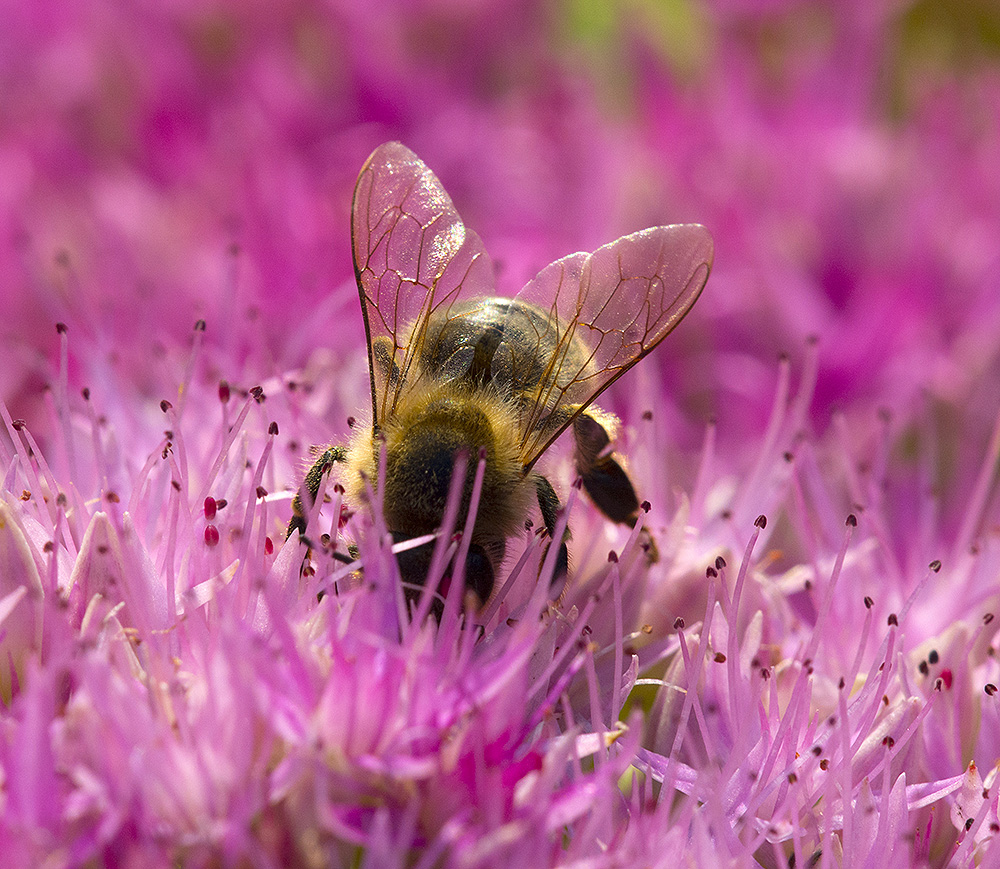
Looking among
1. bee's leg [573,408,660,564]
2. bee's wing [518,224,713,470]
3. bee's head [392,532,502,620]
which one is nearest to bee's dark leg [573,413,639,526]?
bee's leg [573,408,660,564]

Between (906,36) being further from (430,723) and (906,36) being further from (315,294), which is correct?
(430,723)

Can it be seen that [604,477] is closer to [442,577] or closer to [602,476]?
[602,476]

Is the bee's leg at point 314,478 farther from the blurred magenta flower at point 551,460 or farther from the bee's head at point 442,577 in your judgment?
the bee's head at point 442,577

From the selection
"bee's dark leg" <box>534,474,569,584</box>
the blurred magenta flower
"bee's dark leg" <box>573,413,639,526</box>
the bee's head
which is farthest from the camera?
"bee's dark leg" <box>573,413,639,526</box>

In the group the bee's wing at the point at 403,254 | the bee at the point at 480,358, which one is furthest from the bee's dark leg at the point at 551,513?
the bee's wing at the point at 403,254

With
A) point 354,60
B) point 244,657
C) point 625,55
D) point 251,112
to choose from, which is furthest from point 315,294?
point 244,657

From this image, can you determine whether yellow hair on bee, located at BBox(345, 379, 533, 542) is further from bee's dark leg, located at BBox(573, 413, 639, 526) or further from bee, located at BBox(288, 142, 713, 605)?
bee's dark leg, located at BBox(573, 413, 639, 526)

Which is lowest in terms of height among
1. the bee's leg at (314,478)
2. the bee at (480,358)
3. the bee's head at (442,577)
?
the bee's head at (442,577)
